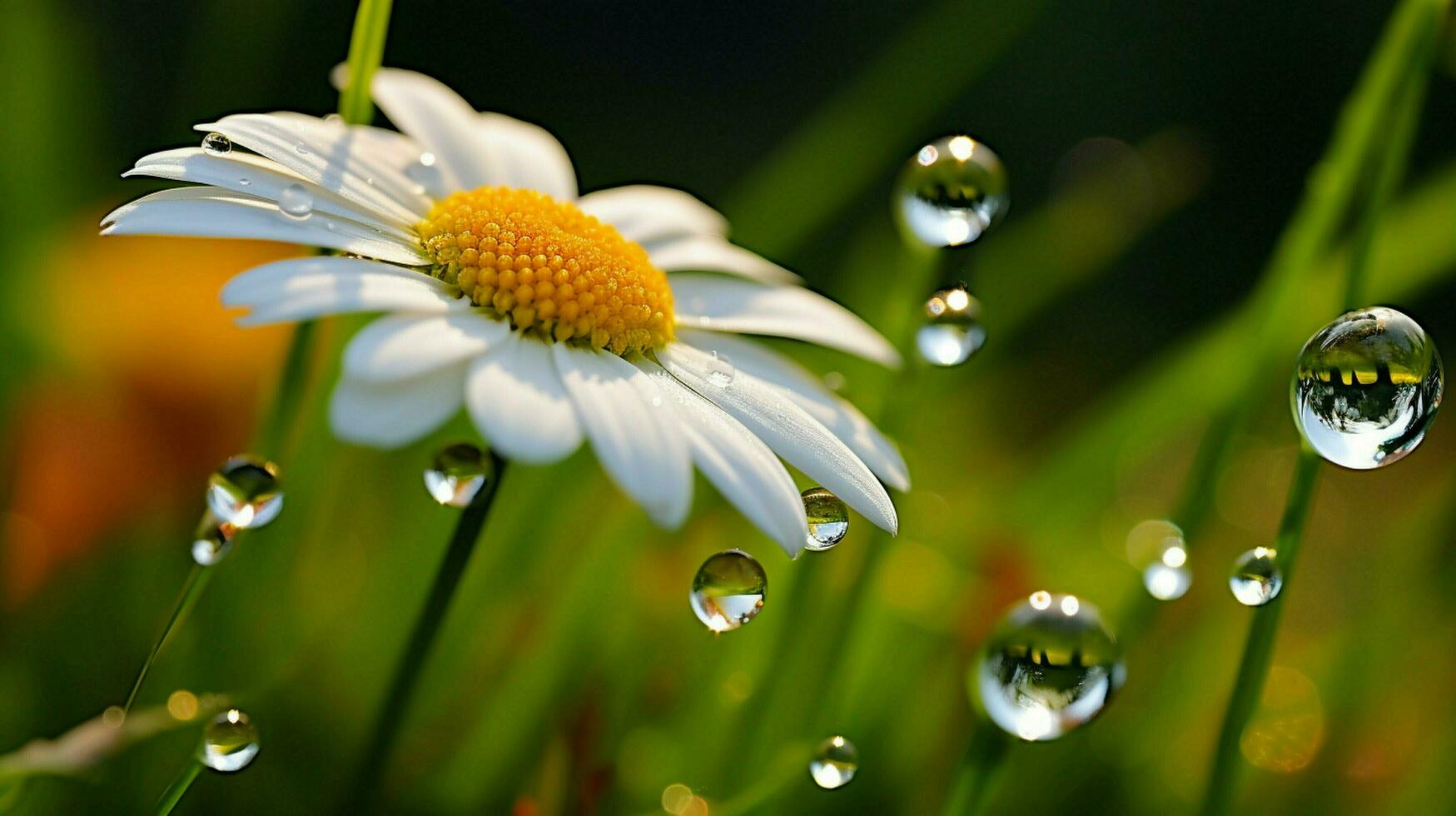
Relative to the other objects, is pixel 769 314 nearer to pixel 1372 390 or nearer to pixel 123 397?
pixel 1372 390

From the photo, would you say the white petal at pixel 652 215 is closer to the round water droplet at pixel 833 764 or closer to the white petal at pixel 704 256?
the white petal at pixel 704 256

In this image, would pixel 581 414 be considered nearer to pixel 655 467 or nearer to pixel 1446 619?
pixel 655 467

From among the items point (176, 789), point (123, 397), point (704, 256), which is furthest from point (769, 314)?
point (123, 397)

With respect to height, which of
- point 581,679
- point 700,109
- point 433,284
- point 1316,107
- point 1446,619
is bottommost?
point 581,679

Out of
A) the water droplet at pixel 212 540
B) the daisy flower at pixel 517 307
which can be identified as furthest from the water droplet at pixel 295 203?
the water droplet at pixel 212 540

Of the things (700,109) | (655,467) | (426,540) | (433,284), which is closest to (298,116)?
(433,284)

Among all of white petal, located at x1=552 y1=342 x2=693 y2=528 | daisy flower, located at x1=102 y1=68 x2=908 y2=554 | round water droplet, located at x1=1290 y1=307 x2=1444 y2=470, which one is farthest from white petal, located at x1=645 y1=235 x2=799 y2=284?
round water droplet, located at x1=1290 y1=307 x2=1444 y2=470

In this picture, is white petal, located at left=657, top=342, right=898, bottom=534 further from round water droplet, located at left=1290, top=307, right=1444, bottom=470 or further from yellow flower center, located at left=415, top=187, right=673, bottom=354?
round water droplet, located at left=1290, top=307, right=1444, bottom=470
